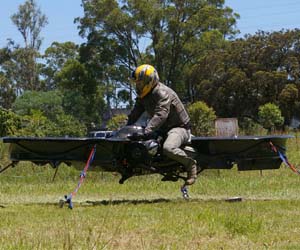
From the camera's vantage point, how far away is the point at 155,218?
7164 millimetres

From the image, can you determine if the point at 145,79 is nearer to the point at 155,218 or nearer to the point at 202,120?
the point at 155,218

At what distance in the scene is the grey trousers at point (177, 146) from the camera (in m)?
9.02

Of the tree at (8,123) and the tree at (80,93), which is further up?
the tree at (80,93)

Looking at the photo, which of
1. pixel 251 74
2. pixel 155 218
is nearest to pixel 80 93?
pixel 251 74

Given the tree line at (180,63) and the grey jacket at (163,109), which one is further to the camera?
the tree line at (180,63)

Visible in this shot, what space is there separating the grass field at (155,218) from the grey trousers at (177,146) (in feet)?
1.97

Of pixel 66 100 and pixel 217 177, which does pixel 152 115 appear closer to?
pixel 217 177

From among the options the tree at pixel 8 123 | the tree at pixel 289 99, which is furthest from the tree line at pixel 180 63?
the tree at pixel 8 123

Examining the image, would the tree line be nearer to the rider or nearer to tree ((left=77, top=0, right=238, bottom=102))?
tree ((left=77, top=0, right=238, bottom=102))

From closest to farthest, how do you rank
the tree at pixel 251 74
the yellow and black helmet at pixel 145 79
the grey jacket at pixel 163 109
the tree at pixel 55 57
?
the grey jacket at pixel 163 109 < the yellow and black helmet at pixel 145 79 < the tree at pixel 251 74 < the tree at pixel 55 57

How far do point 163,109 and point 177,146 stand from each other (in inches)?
22.5

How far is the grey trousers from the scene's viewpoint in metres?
9.02

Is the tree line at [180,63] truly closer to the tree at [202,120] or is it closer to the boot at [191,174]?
the tree at [202,120]

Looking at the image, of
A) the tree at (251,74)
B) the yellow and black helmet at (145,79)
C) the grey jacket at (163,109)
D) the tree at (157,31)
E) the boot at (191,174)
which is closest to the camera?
the grey jacket at (163,109)
